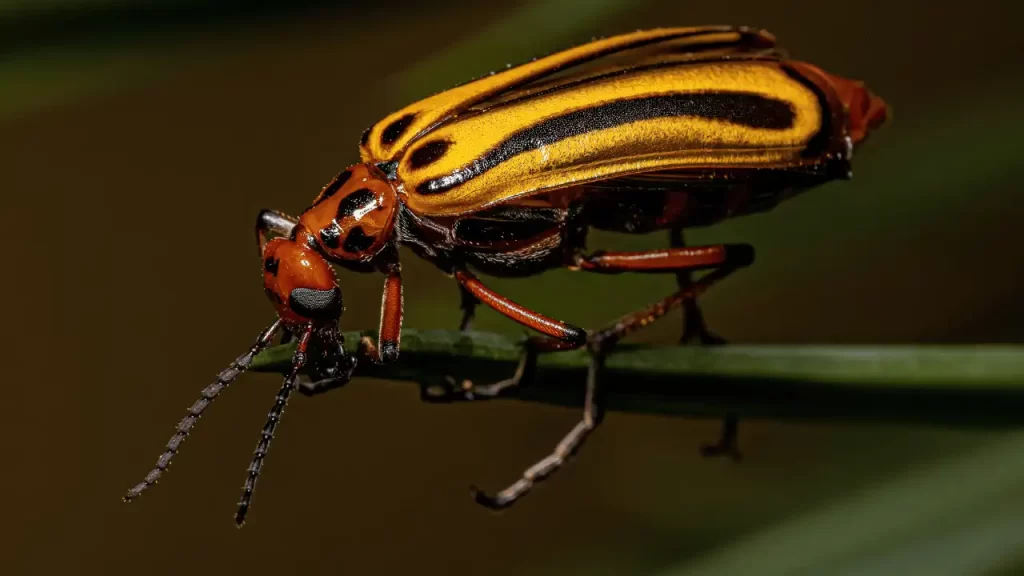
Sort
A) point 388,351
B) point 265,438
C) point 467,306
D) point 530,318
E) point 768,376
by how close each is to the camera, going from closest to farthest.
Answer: point 768,376, point 388,351, point 265,438, point 530,318, point 467,306

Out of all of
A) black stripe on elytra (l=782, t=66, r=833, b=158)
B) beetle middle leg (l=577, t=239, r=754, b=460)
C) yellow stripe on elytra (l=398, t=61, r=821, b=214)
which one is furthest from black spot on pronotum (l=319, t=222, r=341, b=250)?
black stripe on elytra (l=782, t=66, r=833, b=158)

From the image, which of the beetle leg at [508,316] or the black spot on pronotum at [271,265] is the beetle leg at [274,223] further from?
the beetle leg at [508,316]

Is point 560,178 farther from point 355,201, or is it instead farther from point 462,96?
point 355,201

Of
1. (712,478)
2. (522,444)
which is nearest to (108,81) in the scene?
(712,478)

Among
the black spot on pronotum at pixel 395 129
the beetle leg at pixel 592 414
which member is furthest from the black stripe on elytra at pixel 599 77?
the beetle leg at pixel 592 414

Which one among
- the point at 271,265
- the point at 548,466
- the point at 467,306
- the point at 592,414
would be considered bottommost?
the point at 548,466

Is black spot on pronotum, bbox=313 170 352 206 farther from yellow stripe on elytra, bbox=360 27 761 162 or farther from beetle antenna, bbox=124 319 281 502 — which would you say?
beetle antenna, bbox=124 319 281 502

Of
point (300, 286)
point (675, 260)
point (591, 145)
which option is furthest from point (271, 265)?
point (675, 260)

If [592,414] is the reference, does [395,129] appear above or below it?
above
